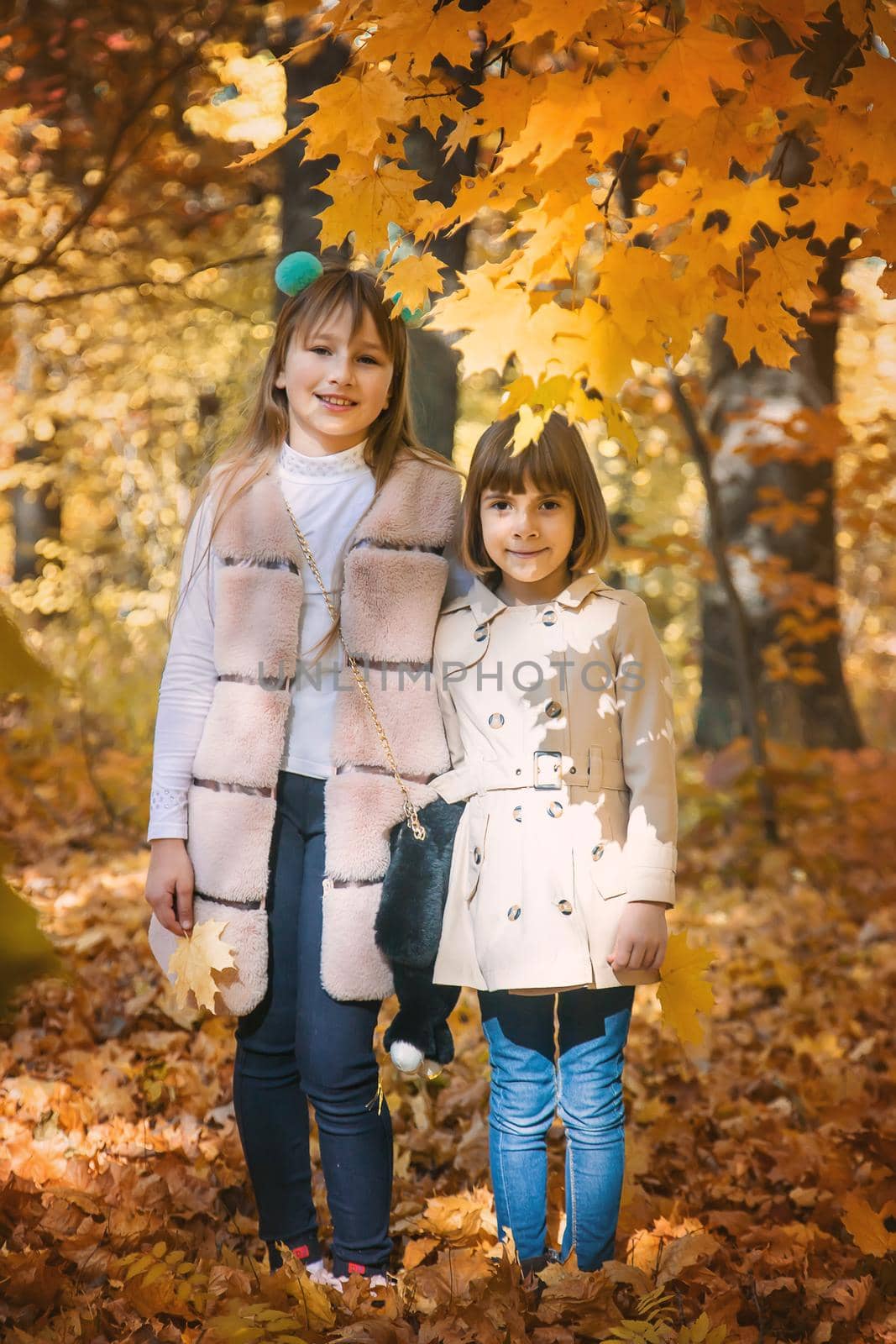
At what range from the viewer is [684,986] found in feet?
7.66

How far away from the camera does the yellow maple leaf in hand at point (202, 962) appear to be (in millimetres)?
2252

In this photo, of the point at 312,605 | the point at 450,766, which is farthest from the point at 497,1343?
the point at 312,605

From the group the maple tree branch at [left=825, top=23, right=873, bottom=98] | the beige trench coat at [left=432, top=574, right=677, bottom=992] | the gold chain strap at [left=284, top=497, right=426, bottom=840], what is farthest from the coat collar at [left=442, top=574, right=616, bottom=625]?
the maple tree branch at [left=825, top=23, right=873, bottom=98]

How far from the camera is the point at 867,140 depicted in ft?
6.43

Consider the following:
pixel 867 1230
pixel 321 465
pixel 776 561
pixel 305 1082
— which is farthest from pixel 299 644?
pixel 776 561

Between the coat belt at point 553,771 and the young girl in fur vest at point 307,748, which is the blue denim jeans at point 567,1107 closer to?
the young girl in fur vest at point 307,748

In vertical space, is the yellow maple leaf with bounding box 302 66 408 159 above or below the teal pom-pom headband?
above

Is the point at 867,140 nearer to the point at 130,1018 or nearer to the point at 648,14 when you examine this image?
the point at 648,14

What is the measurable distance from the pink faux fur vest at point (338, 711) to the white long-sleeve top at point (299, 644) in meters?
0.05

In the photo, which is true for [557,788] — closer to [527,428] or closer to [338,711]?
[338,711]

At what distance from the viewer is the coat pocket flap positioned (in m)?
2.28

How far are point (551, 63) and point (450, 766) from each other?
4.48m

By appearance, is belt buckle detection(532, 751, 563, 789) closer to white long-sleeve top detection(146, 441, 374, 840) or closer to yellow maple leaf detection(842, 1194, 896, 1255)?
white long-sleeve top detection(146, 441, 374, 840)

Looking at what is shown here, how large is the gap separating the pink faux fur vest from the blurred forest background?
40 centimetres
